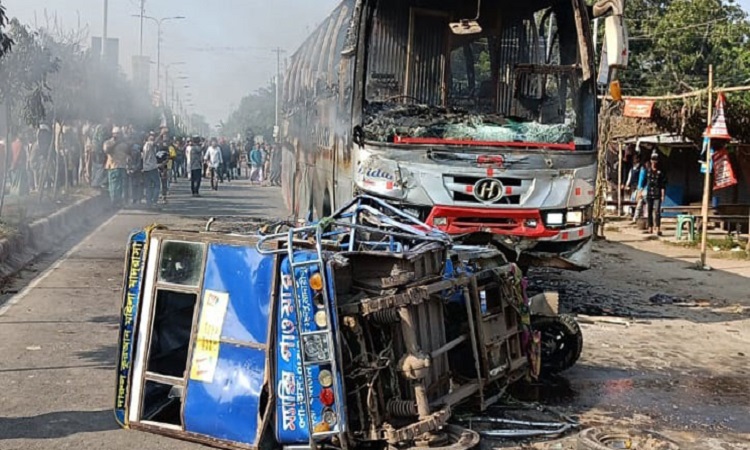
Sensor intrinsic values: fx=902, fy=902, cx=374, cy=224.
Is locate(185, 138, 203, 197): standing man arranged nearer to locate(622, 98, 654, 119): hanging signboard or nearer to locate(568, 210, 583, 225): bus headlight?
locate(622, 98, 654, 119): hanging signboard

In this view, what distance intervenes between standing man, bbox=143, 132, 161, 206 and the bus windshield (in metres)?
13.3

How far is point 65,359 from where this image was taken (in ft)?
23.8

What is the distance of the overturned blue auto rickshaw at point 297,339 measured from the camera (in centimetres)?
492

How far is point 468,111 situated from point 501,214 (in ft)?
4.08

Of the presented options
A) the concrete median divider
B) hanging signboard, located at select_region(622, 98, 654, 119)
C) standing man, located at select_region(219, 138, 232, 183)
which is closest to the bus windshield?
the concrete median divider

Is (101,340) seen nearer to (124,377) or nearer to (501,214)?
(124,377)

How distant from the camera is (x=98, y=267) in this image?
40.9 feet

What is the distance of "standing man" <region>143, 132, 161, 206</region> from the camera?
71.8ft

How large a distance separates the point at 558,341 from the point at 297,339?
3.13 metres

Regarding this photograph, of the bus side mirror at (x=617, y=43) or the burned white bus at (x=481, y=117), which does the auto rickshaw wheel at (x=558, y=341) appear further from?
the bus side mirror at (x=617, y=43)

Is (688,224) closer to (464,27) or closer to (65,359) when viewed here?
(464,27)

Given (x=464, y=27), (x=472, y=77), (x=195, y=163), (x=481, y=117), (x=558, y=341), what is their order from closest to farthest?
1. (x=558, y=341)
2. (x=481, y=117)
3. (x=472, y=77)
4. (x=464, y=27)
5. (x=195, y=163)

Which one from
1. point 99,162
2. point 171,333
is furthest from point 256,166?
point 171,333

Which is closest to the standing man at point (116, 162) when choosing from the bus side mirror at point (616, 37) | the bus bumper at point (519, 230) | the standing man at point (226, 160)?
the bus bumper at point (519, 230)
